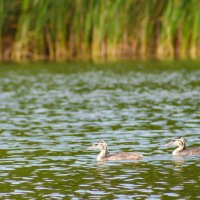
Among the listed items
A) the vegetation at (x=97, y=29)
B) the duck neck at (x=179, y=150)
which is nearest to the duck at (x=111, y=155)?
the duck neck at (x=179, y=150)

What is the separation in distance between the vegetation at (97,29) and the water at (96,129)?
299 cm

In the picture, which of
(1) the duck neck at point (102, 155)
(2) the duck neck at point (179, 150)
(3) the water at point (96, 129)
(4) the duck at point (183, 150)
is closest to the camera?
(3) the water at point (96, 129)

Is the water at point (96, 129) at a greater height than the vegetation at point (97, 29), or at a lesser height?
lesser

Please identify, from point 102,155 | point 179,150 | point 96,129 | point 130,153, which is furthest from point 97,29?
point 130,153

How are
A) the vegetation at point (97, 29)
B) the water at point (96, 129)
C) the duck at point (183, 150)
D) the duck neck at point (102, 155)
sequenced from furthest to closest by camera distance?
the vegetation at point (97, 29)
the duck at point (183, 150)
the duck neck at point (102, 155)
the water at point (96, 129)

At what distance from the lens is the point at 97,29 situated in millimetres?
41844

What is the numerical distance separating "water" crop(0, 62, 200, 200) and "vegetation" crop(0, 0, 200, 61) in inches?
118

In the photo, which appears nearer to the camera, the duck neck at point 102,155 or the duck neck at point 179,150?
the duck neck at point 102,155

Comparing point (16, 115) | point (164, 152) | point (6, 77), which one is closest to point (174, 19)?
point (6, 77)

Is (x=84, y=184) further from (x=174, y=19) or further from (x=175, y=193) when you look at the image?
(x=174, y=19)

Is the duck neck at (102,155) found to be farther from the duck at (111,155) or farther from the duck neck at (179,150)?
the duck neck at (179,150)

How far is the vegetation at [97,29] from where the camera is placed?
134ft

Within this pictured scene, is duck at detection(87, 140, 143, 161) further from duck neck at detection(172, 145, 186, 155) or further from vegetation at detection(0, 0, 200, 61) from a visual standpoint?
vegetation at detection(0, 0, 200, 61)

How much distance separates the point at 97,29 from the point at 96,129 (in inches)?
838
